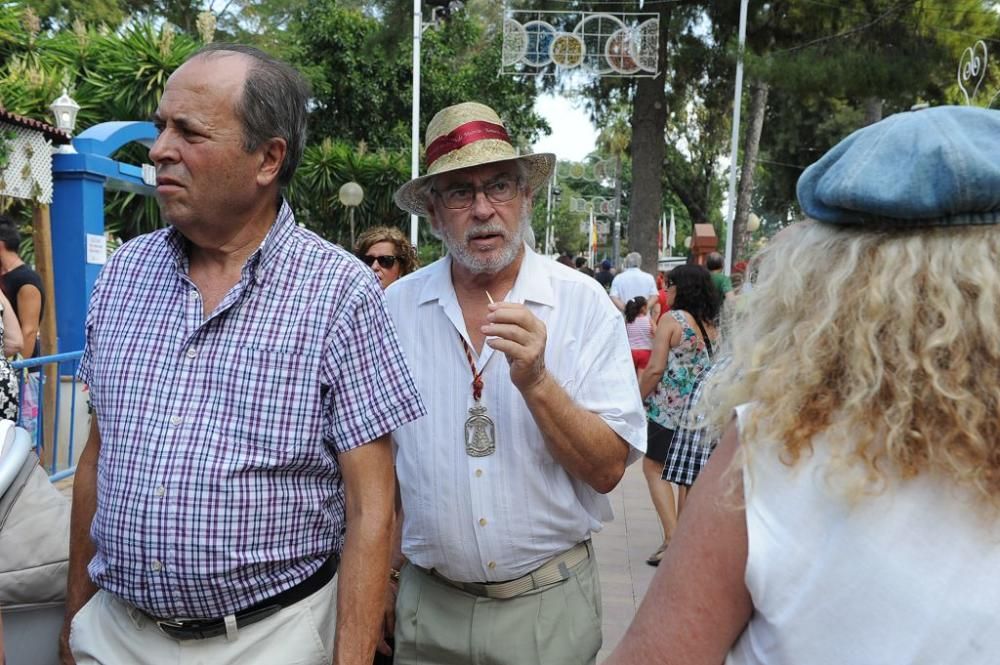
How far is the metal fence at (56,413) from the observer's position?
5.99m

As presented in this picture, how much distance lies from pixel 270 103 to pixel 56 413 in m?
5.06

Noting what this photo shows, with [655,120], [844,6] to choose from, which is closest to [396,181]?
[655,120]

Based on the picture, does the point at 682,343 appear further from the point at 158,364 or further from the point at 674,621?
the point at 674,621

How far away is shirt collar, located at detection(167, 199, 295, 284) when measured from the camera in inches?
76.7

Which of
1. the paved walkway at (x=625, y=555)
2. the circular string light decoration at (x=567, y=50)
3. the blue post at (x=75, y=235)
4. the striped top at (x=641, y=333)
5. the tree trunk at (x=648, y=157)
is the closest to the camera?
the paved walkway at (x=625, y=555)

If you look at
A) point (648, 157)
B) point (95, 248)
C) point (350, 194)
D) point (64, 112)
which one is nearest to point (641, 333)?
point (95, 248)

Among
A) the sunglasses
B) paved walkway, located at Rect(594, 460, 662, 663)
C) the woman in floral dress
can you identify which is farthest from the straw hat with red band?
the woman in floral dress

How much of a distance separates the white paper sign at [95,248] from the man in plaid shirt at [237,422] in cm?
714

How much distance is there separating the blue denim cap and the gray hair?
4.08 ft

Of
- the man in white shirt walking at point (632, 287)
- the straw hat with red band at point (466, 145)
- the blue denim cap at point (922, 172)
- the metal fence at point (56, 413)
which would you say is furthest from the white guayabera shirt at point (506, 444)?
the man in white shirt walking at point (632, 287)

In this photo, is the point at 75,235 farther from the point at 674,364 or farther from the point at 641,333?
the point at 674,364

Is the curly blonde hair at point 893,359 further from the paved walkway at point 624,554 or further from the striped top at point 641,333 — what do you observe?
the striped top at point 641,333

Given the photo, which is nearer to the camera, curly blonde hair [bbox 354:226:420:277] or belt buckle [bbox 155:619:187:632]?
belt buckle [bbox 155:619:187:632]

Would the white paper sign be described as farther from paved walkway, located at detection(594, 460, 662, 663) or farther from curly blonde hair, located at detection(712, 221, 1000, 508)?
curly blonde hair, located at detection(712, 221, 1000, 508)
